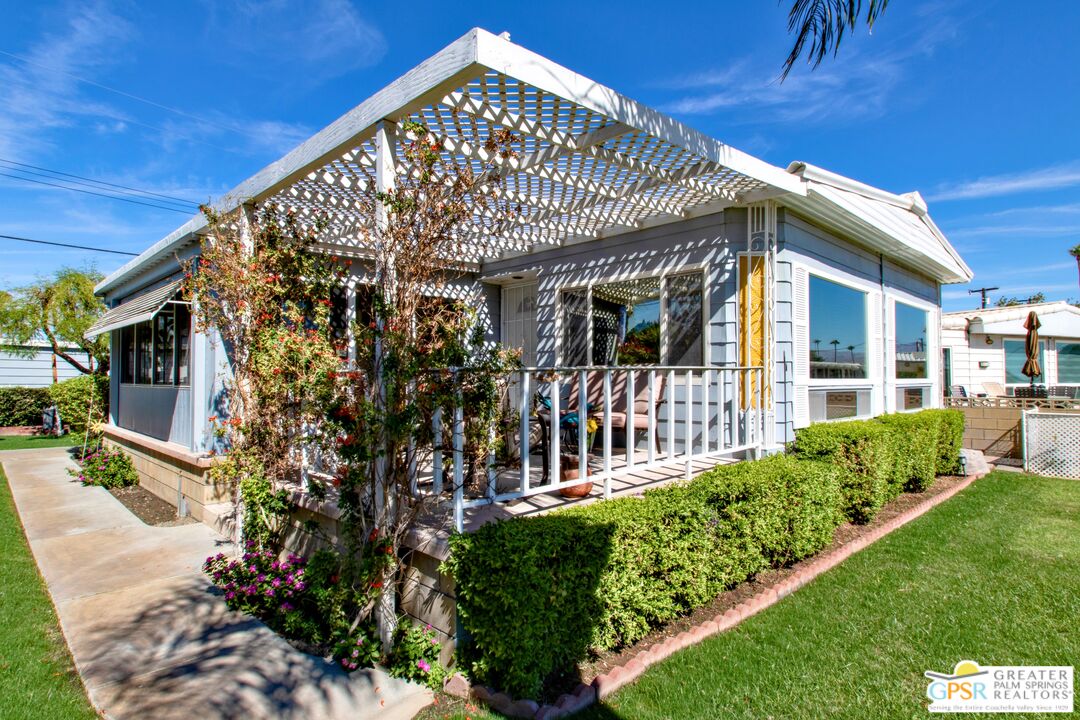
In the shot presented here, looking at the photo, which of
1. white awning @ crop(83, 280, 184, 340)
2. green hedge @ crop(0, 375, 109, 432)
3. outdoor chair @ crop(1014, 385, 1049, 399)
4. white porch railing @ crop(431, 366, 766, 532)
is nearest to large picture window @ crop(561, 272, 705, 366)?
white porch railing @ crop(431, 366, 766, 532)

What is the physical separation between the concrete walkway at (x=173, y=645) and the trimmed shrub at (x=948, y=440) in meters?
8.73

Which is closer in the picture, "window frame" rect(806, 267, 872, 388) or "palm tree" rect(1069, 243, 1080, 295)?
"window frame" rect(806, 267, 872, 388)

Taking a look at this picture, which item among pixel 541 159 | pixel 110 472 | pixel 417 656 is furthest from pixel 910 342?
pixel 110 472

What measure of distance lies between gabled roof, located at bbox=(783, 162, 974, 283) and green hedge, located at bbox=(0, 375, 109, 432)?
11.8 meters

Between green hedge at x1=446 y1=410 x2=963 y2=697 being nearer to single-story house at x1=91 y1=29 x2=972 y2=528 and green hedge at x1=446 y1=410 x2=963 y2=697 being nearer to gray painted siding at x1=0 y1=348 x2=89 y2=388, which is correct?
single-story house at x1=91 y1=29 x2=972 y2=528

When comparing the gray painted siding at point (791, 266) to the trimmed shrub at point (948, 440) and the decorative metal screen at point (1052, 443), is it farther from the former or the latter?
the decorative metal screen at point (1052, 443)

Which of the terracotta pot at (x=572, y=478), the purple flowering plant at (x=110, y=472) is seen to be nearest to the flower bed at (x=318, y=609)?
the terracotta pot at (x=572, y=478)

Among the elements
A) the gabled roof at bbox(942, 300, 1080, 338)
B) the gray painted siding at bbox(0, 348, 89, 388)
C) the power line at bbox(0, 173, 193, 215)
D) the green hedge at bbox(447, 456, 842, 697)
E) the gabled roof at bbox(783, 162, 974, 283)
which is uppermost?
the power line at bbox(0, 173, 193, 215)

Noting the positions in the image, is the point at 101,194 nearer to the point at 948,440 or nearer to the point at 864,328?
the point at 864,328

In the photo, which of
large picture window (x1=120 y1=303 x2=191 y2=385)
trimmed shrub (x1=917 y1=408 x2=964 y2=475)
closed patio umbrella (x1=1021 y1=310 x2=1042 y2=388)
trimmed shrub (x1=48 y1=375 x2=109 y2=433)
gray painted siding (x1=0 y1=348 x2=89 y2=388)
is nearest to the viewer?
large picture window (x1=120 y1=303 x2=191 y2=385)

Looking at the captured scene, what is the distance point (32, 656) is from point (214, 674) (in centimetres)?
125

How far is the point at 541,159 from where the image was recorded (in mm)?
4281

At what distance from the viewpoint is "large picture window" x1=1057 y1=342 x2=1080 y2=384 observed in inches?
649

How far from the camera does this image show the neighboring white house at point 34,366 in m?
16.5
